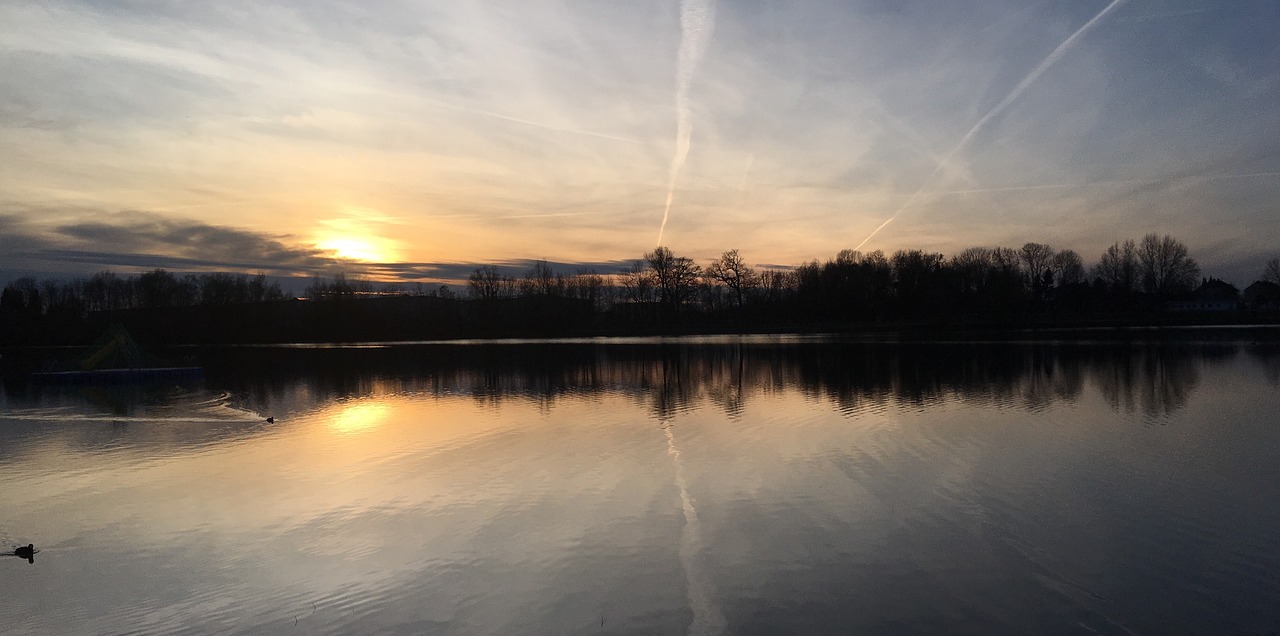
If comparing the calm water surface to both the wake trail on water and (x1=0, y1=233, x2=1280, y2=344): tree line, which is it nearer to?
the wake trail on water

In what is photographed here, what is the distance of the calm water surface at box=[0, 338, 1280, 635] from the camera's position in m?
6.11

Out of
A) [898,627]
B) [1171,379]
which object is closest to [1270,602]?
[898,627]

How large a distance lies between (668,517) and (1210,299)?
415 ft

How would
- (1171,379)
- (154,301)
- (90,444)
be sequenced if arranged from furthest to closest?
1. (154,301)
2. (1171,379)
3. (90,444)

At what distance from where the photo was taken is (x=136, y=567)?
7605 millimetres

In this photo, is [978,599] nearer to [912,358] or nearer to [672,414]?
[672,414]

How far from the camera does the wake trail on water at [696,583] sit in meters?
5.73

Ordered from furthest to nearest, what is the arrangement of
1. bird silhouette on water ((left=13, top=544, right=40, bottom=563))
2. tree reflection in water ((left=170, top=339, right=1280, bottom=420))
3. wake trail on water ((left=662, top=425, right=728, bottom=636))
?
tree reflection in water ((left=170, top=339, right=1280, bottom=420))
bird silhouette on water ((left=13, top=544, right=40, bottom=563))
wake trail on water ((left=662, top=425, right=728, bottom=636))

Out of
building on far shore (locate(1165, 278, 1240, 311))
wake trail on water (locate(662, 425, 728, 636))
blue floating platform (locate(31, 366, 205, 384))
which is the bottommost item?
blue floating platform (locate(31, 366, 205, 384))

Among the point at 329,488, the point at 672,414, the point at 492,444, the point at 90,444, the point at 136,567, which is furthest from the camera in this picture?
the point at 672,414

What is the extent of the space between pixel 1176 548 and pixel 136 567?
10.4 m

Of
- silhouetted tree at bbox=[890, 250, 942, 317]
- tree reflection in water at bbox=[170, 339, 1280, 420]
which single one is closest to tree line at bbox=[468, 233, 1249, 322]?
silhouetted tree at bbox=[890, 250, 942, 317]

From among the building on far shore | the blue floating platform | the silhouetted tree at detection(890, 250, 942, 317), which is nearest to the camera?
the blue floating platform

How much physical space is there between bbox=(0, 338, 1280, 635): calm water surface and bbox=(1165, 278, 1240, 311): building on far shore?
316 feet
